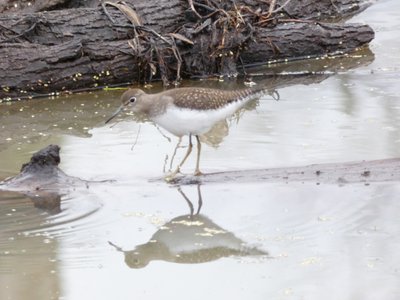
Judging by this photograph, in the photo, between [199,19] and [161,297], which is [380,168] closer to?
[161,297]

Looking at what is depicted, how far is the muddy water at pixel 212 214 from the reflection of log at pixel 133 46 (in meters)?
0.55

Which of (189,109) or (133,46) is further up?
(189,109)

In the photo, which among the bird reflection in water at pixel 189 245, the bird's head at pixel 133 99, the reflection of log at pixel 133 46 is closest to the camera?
the bird reflection in water at pixel 189 245

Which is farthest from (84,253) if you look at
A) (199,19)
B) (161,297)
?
(199,19)

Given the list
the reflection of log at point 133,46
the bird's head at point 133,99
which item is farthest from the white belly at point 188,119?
the reflection of log at point 133,46

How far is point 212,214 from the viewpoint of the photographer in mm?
6695

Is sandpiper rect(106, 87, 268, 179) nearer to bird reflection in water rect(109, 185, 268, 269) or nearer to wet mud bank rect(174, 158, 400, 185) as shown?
wet mud bank rect(174, 158, 400, 185)

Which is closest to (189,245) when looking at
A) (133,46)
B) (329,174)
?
(329,174)

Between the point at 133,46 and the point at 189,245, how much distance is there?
16.5 feet

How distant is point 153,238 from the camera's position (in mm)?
6273

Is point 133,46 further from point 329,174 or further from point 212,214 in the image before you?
point 212,214

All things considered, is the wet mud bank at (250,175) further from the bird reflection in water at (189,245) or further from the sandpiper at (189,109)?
the bird reflection in water at (189,245)

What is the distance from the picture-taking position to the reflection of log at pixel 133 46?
10406 mm

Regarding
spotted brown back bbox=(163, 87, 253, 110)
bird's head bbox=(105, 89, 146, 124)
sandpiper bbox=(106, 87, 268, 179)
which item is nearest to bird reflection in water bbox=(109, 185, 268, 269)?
sandpiper bbox=(106, 87, 268, 179)
